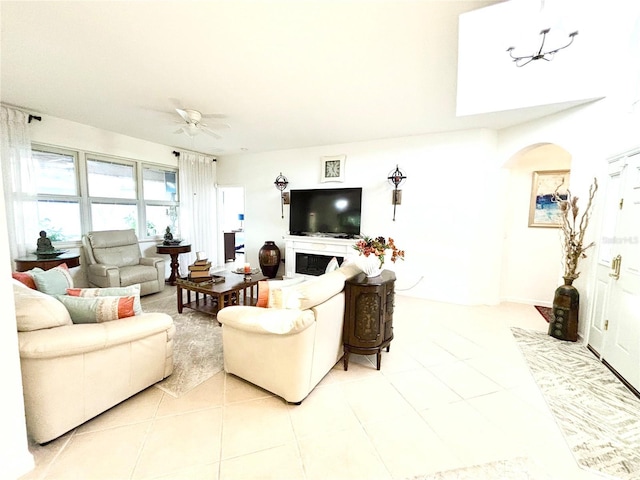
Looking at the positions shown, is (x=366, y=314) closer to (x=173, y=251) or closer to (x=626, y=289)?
(x=626, y=289)

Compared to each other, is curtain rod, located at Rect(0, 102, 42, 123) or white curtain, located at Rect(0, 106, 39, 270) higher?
curtain rod, located at Rect(0, 102, 42, 123)

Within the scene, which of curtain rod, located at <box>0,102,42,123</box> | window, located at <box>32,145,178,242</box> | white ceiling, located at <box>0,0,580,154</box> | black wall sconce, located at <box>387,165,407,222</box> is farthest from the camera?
black wall sconce, located at <box>387,165,407,222</box>

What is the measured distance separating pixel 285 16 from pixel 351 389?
107 inches

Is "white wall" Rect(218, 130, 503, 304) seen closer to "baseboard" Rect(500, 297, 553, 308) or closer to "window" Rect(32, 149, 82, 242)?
"baseboard" Rect(500, 297, 553, 308)

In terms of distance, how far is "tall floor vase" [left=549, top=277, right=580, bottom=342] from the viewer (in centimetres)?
293

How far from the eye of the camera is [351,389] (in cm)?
211

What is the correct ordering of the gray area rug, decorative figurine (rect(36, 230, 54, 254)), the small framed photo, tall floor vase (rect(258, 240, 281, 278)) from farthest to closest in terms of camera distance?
tall floor vase (rect(258, 240, 281, 278)), the small framed photo, decorative figurine (rect(36, 230, 54, 254)), the gray area rug

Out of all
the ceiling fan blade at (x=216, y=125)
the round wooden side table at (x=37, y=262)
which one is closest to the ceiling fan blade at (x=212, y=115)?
the ceiling fan blade at (x=216, y=125)

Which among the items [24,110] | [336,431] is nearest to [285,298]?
[336,431]

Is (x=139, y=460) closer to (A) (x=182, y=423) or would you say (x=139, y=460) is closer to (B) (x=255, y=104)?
(A) (x=182, y=423)

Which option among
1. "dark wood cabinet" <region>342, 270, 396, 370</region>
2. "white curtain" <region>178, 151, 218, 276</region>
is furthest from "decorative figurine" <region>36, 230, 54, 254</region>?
"dark wood cabinet" <region>342, 270, 396, 370</region>

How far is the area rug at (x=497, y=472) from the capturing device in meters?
1.39

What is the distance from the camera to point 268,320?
6.11 feet

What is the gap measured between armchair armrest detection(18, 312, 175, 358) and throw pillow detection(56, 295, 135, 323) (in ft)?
0.24
